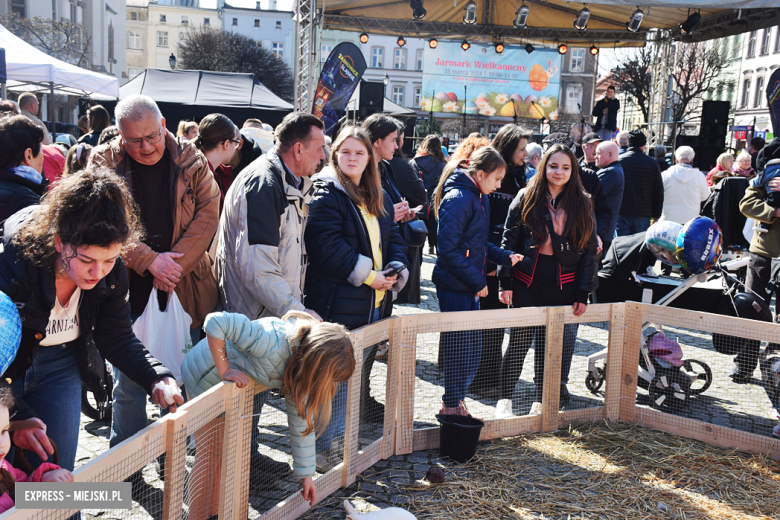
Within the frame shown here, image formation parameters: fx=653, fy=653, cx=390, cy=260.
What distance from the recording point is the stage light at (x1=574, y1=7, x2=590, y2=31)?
13.8 metres

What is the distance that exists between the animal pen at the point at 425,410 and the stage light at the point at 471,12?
10166 mm

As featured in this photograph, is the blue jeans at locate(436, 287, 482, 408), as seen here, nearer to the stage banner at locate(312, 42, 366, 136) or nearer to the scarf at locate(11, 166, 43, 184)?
the scarf at locate(11, 166, 43, 184)

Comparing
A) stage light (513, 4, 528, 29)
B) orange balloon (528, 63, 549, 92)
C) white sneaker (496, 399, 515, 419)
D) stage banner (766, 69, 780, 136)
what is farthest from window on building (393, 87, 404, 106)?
white sneaker (496, 399, 515, 419)

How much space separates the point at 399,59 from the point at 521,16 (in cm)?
4690

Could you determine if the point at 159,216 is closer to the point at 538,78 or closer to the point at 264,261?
the point at 264,261

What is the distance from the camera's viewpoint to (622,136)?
11.0 meters

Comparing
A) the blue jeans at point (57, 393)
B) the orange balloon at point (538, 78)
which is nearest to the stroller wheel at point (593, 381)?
the blue jeans at point (57, 393)

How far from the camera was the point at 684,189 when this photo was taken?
8.75 meters

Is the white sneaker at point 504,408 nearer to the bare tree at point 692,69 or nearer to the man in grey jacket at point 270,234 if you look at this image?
the man in grey jacket at point 270,234

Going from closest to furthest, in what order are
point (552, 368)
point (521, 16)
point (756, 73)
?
1. point (552, 368)
2. point (521, 16)
3. point (756, 73)

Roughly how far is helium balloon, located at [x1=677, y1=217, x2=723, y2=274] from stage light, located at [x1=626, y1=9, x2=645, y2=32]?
32.7ft

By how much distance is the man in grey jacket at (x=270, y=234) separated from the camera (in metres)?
3.12

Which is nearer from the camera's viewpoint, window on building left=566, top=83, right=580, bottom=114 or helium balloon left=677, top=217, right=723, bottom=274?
helium balloon left=677, top=217, right=723, bottom=274

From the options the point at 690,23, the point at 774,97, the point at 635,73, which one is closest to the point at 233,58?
the point at 635,73
